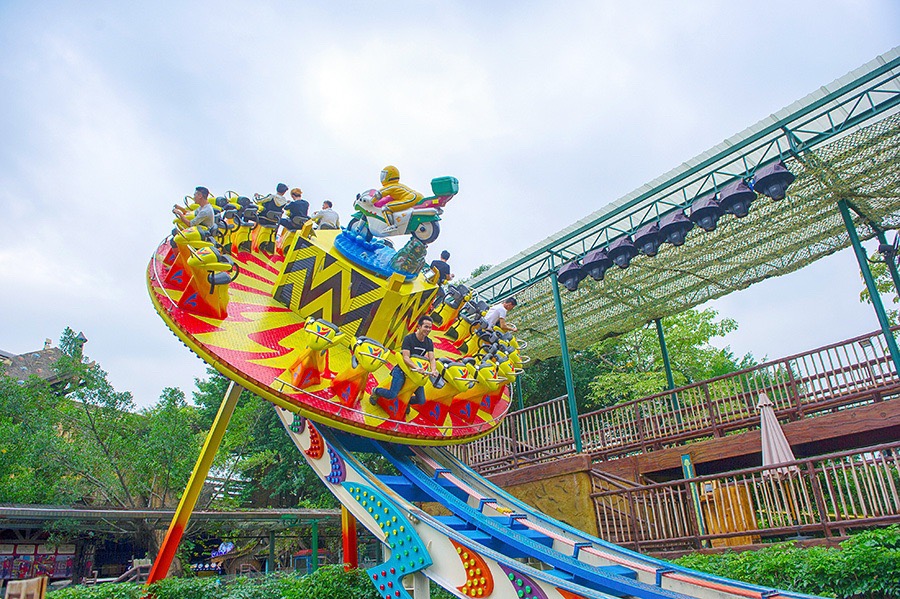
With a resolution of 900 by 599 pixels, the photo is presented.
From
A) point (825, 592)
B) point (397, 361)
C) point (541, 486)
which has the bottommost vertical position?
point (825, 592)

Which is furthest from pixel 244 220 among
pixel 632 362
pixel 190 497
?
pixel 632 362

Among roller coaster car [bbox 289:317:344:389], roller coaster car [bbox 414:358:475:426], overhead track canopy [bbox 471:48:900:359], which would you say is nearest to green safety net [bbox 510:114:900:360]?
overhead track canopy [bbox 471:48:900:359]

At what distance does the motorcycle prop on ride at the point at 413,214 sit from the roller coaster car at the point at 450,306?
225 centimetres

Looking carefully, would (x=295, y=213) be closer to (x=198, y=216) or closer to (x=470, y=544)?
(x=198, y=216)

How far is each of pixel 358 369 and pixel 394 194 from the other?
229cm

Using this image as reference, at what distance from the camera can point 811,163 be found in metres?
8.64

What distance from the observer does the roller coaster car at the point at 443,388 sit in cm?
679

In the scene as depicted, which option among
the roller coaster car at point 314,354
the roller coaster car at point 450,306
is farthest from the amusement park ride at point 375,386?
the roller coaster car at point 450,306

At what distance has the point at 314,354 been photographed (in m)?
6.32

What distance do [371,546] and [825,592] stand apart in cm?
1662

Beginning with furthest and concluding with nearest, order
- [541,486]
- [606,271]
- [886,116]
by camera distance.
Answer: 1. [606,271]
2. [541,486]
3. [886,116]

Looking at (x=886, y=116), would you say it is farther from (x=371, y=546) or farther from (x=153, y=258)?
(x=371, y=546)

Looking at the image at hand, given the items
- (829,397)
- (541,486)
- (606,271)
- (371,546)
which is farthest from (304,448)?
→ (371,546)

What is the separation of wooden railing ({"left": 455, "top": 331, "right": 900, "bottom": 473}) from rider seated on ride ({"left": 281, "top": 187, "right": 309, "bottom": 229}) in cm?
465
